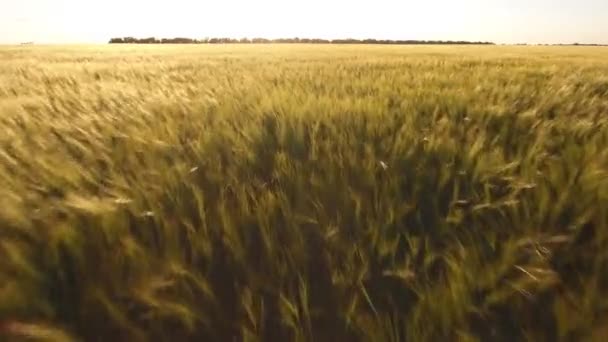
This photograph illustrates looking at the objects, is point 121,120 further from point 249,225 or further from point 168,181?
point 249,225

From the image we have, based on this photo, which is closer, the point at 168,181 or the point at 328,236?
the point at 328,236

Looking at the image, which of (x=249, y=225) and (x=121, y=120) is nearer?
(x=249, y=225)

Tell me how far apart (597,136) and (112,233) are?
1595 millimetres

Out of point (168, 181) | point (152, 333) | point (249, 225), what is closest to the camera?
point (152, 333)

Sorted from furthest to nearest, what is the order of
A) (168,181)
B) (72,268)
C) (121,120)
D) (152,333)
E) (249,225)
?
(121,120) → (168,181) → (249,225) → (72,268) → (152,333)

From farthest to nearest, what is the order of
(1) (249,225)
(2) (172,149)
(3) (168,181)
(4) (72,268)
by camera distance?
(2) (172,149), (3) (168,181), (1) (249,225), (4) (72,268)

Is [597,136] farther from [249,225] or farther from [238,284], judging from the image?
[238,284]

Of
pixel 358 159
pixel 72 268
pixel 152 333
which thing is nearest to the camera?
pixel 152 333

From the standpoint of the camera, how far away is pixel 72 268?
805mm

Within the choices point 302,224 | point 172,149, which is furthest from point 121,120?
point 302,224

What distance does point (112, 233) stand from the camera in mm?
904

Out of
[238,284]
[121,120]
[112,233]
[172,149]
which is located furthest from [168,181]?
[121,120]

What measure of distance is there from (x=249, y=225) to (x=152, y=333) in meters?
0.33

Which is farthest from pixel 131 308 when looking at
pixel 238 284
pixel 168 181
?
pixel 168 181
